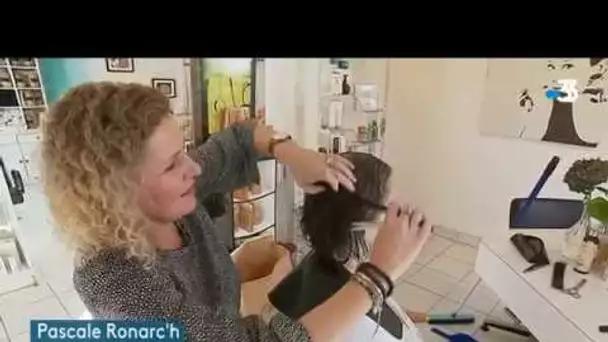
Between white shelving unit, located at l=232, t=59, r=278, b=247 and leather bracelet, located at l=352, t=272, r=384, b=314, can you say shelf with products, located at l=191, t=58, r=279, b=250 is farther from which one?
leather bracelet, located at l=352, t=272, r=384, b=314

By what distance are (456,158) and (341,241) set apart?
0.72 ft

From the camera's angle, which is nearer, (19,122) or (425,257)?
(19,122)

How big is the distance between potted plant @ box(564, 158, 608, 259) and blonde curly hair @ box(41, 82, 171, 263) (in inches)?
25.0

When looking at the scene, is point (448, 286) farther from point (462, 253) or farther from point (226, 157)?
point (226, 157)

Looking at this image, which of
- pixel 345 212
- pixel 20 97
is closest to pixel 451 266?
pixel 345 212

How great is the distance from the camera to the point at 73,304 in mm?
540

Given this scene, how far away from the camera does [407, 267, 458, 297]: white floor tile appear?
26.0 inches

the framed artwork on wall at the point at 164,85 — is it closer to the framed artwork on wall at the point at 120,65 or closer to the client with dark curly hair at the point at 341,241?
the framed artwork on wall at the point at 120,65

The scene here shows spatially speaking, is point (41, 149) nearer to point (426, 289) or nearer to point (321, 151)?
point (321, 151)

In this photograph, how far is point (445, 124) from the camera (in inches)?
26.3

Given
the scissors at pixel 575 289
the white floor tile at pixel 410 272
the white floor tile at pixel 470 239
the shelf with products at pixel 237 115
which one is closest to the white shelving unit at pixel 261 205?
the shelf with products at pixel 237 115

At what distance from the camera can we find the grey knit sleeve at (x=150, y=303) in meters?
0.49
